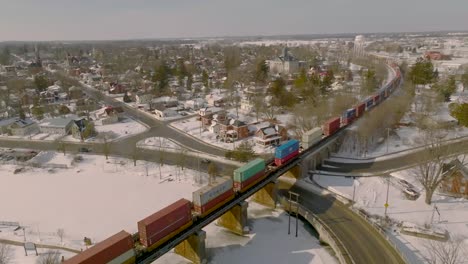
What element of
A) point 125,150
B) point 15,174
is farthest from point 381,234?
point 15,174

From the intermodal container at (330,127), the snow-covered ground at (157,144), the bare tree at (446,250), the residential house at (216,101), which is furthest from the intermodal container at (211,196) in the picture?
the residential house at (216,101)

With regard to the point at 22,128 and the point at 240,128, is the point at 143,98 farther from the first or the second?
the point at 240,128

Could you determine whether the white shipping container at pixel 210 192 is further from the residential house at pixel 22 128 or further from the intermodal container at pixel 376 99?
the residential house at pixel 22 128

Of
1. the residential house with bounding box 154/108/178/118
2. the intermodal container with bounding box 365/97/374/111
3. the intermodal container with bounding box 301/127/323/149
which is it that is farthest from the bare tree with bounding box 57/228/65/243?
the intermodal container with bounding box 365/97/374/111

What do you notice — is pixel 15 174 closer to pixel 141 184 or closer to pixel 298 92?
pixel 141 184

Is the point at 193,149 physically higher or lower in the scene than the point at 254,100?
lower

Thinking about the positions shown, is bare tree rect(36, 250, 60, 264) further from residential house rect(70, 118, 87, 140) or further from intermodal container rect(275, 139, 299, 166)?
residential house rect(70, 118, 87, 140)

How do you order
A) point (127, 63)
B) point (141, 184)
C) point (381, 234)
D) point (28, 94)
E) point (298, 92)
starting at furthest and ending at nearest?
point (127, 63) < point (28, 94) < point (298, 92) < point (141, 184) < point (381, 234)
